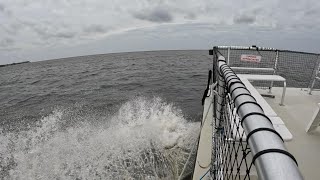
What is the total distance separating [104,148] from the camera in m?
9.27

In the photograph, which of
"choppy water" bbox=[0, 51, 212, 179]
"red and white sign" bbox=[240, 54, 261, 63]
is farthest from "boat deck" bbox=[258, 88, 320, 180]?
"choppy water" bbox=[0, 51, 212, 179]

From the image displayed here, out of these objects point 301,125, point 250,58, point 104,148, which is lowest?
point 104,148

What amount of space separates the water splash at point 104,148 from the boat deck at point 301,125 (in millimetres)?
3340

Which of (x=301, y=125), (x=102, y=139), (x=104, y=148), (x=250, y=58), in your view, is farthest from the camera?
(x=102, y=139)

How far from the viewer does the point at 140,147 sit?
924cm

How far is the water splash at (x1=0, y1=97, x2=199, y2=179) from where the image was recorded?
791cm

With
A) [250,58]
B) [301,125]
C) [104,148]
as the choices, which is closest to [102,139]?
[104,148]

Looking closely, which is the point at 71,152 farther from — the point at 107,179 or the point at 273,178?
the point at 273,178

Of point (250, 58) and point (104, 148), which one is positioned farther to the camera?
point (104, 148)

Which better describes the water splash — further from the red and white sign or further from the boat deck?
the red and white sign

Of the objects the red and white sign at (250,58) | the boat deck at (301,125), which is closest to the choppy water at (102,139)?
the boat deck at (301,125)

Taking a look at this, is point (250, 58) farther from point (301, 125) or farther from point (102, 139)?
point (102, 139)

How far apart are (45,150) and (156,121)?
476cm

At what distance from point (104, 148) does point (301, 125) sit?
651cm
